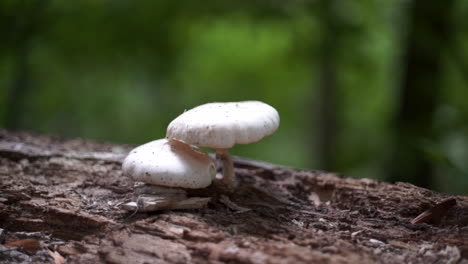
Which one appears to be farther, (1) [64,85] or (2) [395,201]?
(1) [64,85]

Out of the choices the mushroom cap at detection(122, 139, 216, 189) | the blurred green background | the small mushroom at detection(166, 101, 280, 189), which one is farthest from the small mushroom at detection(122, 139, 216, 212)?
the blurred green background

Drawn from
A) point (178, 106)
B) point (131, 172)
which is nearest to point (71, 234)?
point (131, 172)

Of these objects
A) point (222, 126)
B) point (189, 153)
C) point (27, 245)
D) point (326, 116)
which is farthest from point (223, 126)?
point (326, 116)

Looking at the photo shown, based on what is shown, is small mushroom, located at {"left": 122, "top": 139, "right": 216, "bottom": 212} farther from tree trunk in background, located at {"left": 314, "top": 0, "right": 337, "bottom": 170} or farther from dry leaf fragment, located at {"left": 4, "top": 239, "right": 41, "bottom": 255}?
tree trunk in background, located at {"left": 314, "top": 0, "right": 337, "bottom": 170}

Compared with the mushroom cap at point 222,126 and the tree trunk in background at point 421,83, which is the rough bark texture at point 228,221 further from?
the tree trunk in background at point 421,83

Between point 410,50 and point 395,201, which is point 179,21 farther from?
point 395,201

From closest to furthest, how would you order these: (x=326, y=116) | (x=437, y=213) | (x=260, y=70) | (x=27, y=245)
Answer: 1. (x=27, y=245)
2. (x=437, y=213)
3. (x=326, y=116)
4. (x=260, y=70)

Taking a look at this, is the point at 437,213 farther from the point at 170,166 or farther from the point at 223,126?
the point at 170,166
